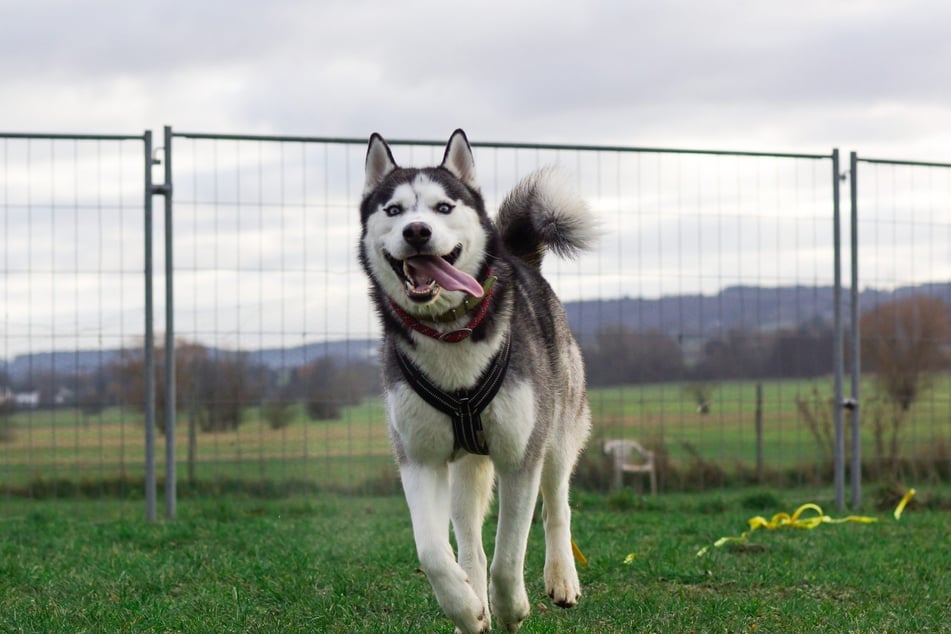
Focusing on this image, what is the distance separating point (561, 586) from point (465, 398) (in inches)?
42.7

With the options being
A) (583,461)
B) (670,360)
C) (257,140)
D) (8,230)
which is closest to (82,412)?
(8,230)

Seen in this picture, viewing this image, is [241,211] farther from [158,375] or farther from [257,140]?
[158,375]

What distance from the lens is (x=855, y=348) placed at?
31.0 ft

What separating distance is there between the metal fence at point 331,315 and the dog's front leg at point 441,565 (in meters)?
4.10

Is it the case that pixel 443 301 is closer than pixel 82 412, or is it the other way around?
pixel 443 301

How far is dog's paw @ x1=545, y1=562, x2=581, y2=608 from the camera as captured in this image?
4922mm

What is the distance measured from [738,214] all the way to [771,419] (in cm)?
162

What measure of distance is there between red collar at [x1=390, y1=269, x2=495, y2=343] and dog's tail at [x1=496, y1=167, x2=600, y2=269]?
142 cm

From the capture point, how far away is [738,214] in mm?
9320

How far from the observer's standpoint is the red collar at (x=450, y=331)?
434cm

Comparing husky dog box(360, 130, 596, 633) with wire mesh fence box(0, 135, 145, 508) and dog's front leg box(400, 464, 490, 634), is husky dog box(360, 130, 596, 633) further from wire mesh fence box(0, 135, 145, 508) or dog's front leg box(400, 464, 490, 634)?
wire mesh fence box(0, 135, 145, 508)

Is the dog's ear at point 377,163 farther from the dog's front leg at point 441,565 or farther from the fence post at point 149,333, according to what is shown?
the fence post at point 149,333

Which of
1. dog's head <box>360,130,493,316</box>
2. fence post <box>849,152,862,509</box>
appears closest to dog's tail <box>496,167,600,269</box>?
dog's head <box>360,130,493,316</box>

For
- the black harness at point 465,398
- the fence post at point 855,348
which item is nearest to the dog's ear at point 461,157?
the black harness at point 465,398
